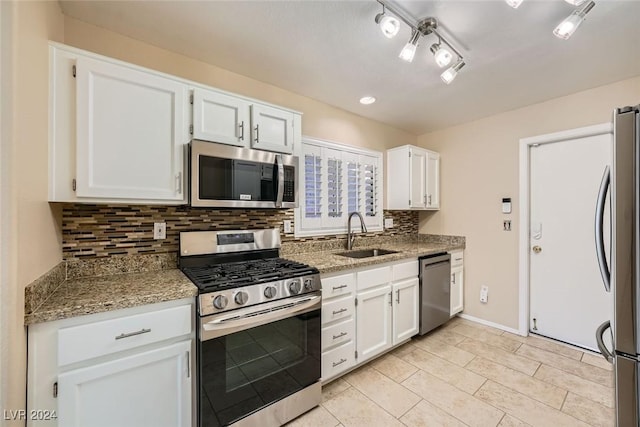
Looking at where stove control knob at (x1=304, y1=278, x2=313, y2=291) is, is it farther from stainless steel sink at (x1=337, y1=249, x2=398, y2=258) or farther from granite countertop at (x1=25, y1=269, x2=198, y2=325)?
stainless steel sink at (x1=337, y1=249, x2=398, y2=258)

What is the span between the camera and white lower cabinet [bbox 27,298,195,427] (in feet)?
3.51

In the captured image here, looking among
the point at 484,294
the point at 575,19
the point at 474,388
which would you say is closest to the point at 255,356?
the point at 474,388

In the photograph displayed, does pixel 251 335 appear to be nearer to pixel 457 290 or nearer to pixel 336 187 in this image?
pixel 336 187

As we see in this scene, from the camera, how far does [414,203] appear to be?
3184 mm

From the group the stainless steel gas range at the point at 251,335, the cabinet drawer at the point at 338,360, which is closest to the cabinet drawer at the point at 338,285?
the stainless steel gas range at the point at 251,335

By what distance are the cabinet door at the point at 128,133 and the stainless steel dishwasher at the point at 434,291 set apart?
91.2 inches

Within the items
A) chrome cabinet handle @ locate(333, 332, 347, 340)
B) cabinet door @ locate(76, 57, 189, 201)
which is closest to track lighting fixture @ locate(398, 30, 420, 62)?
cabinet door @ locate(76, 57, 189, 201)

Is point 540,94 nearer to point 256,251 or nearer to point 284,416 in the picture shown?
point 256,251

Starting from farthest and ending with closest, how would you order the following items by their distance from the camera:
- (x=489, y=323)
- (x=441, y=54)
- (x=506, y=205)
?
(x=489, y=323) < (x=506, y=205) < (x=441, y=54)

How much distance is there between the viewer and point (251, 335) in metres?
1.48

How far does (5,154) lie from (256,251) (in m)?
1.43

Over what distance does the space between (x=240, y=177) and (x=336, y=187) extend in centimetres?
124

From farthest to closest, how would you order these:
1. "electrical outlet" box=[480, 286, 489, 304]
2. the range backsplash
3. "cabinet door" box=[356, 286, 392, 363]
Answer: "electrical outlet" box=[480, 286, 489, 304] → "cabinet door" box=[356, 286, 392, 363] → the range backsplash

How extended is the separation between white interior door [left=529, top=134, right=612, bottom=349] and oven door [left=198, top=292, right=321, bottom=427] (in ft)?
8.20
